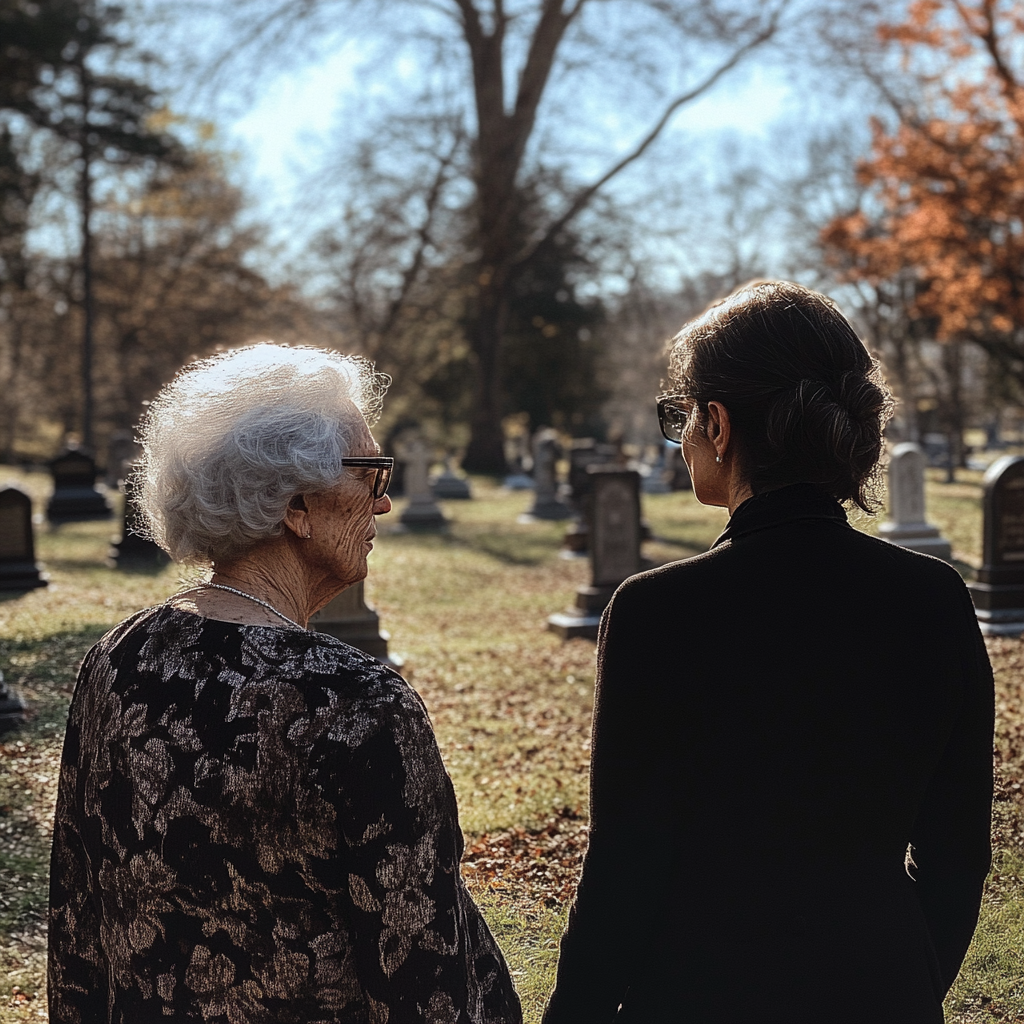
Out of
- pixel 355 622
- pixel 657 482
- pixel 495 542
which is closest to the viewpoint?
pixel 355 622

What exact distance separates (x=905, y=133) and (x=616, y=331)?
19.5 meters

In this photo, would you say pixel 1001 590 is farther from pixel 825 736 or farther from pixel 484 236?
pixel 484 236

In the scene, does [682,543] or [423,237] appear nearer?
[682,543]

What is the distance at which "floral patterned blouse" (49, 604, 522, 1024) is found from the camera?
5.31ft

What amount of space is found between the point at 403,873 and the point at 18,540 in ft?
40.0

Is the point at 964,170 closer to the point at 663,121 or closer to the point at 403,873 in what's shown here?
the point at 663,121

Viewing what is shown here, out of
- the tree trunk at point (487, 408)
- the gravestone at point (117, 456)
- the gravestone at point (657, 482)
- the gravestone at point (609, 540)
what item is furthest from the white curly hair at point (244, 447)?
the tree trunk at point (487, 408)

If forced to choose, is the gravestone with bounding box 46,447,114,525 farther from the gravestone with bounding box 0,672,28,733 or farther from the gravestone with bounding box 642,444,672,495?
the gravestone with bounding box 0,672,28,733

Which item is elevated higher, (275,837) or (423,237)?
(423,237)

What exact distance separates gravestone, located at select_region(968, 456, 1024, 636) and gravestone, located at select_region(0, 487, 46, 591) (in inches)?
390

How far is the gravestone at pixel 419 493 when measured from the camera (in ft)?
65.4

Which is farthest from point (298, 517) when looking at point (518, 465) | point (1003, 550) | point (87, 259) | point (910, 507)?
point (518, 465)

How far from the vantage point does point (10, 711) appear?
22.3ft

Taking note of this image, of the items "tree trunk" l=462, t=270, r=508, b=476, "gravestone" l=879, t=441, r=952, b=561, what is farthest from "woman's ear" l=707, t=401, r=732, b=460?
"tree trunk" l=462, t=270, r=508, b=476
